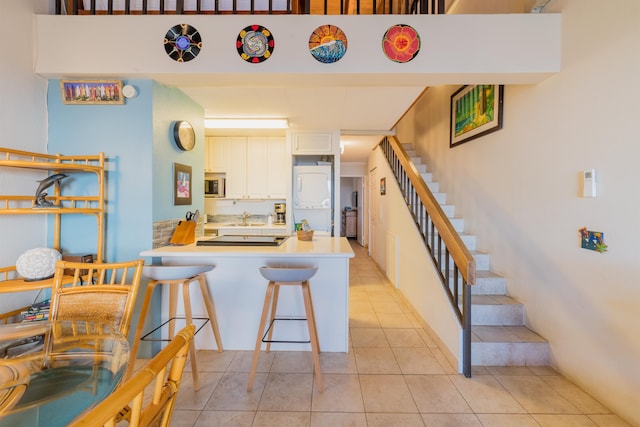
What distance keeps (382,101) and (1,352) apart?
333 centimetres

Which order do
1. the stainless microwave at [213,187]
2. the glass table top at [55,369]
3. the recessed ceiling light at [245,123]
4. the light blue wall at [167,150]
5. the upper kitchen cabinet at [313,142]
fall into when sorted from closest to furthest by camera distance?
the glass table top at [55,369] < the light blue wall at [167,150] < the recessed ceiling light at [245,123] < the upper kitchen cabinet at [313,142] < the stainless microwave at [213,187]

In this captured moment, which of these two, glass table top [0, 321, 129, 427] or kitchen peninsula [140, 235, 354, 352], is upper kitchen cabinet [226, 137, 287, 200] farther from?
glass table top [0, 321, 129, 427]

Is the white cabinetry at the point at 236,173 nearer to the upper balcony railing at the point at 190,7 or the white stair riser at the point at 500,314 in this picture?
the upper balcony railing at the point at 190,7

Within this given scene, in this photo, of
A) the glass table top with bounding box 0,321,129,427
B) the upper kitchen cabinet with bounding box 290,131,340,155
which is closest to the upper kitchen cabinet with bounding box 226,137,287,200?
the upper kitchen cabinet with bounding box 290,131,340,155

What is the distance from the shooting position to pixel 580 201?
6.15 ft

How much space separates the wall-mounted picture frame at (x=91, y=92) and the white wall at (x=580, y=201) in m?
3.35

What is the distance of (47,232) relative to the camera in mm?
2227

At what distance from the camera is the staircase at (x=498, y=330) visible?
2.19m

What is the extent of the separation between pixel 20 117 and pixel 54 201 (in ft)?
2.09

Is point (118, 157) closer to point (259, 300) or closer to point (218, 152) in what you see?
point (259, 300)

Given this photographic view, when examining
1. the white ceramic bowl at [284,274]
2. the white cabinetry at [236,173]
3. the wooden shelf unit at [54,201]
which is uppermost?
the white cabinetry at [236,173]

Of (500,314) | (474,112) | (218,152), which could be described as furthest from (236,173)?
(500,314)

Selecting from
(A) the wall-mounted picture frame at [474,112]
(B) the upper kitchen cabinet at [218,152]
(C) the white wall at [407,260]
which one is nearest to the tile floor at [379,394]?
(C) the white wall at [407,260]

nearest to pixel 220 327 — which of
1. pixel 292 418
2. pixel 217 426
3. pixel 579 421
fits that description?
pixel 217 426
